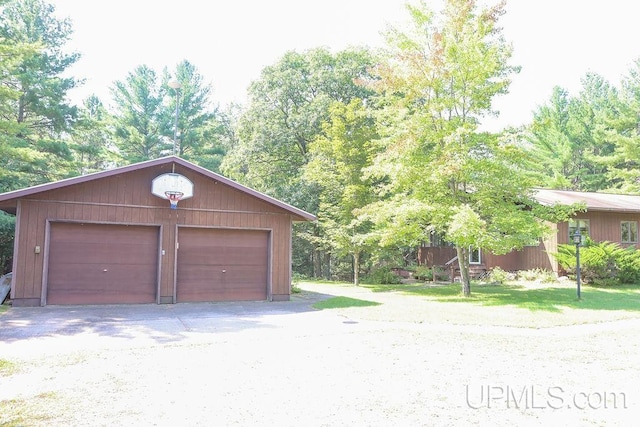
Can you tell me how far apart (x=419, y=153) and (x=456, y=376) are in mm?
9553

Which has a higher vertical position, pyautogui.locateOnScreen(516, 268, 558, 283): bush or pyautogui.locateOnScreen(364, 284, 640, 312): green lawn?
pyautogui.locateOnScreen(516, 268, 558, 283): bush

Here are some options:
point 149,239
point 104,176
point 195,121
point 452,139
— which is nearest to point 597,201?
point 452,139

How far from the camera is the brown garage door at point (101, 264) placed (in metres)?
10.7

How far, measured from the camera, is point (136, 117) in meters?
29.8

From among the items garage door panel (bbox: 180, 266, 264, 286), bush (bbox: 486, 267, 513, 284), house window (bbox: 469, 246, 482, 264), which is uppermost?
house window (bbox: 469, 246, 482, 264)

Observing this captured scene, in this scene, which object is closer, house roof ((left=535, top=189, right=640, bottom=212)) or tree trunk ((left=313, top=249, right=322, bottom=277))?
house roof ((left=535, top=189, right=640, bottom=212))

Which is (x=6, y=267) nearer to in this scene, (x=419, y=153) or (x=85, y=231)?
(x=85, y=231)

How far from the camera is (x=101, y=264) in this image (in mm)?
11070

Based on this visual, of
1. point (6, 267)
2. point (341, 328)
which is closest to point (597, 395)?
point (341, 328)

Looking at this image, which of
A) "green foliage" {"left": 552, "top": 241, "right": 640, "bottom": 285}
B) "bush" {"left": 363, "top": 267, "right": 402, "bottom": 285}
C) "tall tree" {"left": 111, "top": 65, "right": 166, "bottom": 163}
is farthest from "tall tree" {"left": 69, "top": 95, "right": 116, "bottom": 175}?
"green foliage" {"left": 552, "top": 241, "right": 640, "bottom": 285}

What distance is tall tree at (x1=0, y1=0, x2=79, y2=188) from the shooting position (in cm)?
2034

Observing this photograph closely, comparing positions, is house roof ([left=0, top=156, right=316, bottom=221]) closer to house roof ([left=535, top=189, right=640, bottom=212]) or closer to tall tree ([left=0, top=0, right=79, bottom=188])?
house roof ([left=535, top=189, right=640, bottom=212])

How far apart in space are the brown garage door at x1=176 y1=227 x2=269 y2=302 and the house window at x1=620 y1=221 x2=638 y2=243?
16.9 m

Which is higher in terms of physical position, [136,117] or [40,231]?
[136,117]
